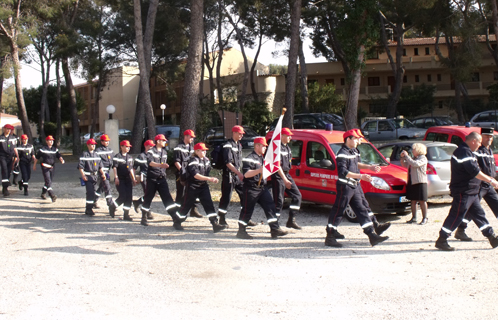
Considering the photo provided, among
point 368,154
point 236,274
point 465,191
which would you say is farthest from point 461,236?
point 236,274

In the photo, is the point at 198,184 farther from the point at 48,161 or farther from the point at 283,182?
the point at 48,161

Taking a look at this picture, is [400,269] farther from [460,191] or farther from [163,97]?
[163,97]

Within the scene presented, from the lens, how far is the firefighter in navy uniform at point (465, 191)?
7371 millimetres

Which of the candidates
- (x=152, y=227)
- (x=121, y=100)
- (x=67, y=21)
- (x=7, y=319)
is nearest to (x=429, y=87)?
(x=67, y=21)

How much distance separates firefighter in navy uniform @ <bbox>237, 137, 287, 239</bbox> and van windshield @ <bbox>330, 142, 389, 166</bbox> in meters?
2.39

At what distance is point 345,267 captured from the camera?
684 centimetres

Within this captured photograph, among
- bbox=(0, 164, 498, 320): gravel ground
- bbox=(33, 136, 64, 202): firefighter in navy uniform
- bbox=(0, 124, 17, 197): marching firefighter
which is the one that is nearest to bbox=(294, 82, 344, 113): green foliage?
bbox=(0, 124, 17, 197): marching firefighter

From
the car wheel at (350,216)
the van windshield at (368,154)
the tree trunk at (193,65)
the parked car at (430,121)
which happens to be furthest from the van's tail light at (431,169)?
the parked car at (430,121)

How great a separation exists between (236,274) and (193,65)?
11.3 metres

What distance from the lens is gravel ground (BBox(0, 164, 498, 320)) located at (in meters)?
5.31

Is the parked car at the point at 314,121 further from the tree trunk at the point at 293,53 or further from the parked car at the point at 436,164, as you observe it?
the parked car at the point at 436,164

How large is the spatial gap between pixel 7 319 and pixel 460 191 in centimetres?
589

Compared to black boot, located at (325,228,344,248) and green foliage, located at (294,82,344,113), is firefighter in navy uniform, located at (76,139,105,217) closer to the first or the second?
black boot, located at (325,228,344,248)

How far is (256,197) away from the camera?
855cm
